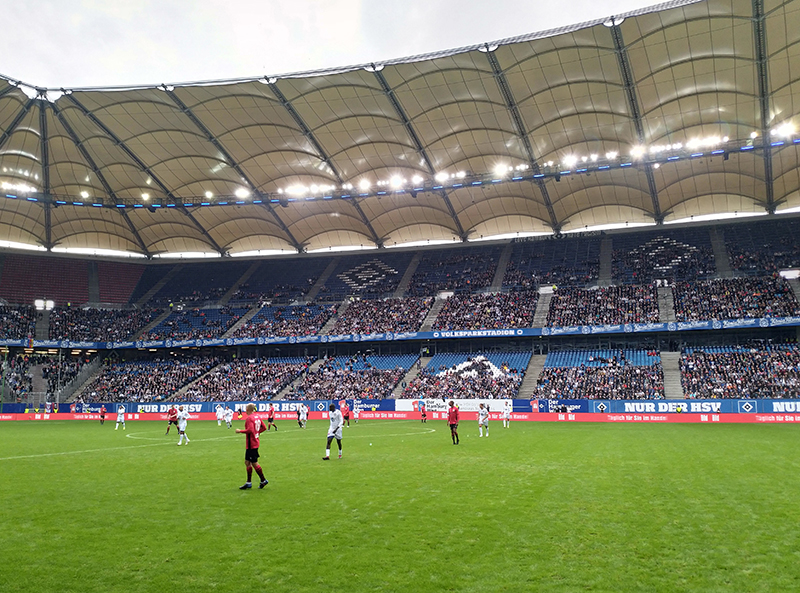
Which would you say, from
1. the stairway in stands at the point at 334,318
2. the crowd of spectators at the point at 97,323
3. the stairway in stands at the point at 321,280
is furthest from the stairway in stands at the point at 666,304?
the crowd of spectators at the point at 97,323

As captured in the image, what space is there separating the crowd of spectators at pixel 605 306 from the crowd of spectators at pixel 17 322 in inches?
2109

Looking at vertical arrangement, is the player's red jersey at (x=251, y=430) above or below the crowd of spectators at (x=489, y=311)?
below

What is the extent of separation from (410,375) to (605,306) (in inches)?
737

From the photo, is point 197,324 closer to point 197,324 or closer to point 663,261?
point 197,324

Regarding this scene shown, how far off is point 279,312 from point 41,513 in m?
56.9

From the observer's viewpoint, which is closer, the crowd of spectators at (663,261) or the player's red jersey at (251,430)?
the player's red jersey at (251,430)

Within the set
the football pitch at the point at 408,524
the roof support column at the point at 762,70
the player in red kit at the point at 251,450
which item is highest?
the roof support column at the point at 762,70

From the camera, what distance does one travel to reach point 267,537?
28.6 ft

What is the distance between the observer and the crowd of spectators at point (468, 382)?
47.5 m

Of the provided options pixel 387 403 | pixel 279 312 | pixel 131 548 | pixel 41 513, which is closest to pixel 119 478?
pixel 41 513

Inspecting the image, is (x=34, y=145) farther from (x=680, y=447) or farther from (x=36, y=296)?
(x=680, y=447)

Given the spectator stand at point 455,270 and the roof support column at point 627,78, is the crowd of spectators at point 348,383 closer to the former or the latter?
the spectator stand at point 455,270

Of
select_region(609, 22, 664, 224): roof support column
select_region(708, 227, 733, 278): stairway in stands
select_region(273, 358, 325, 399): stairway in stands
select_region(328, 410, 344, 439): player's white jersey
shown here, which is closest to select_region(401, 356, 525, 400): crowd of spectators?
select_region(273, 358, 325, 399): stairway in stands

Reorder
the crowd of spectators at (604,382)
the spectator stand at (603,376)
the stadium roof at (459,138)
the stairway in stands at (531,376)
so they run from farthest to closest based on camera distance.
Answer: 1. the stairway in stands at (531,376)
2. the spectator stand at (603,376)
3. the crowd of spectators at (604,382)
4. the stadium roof at (459,138)
